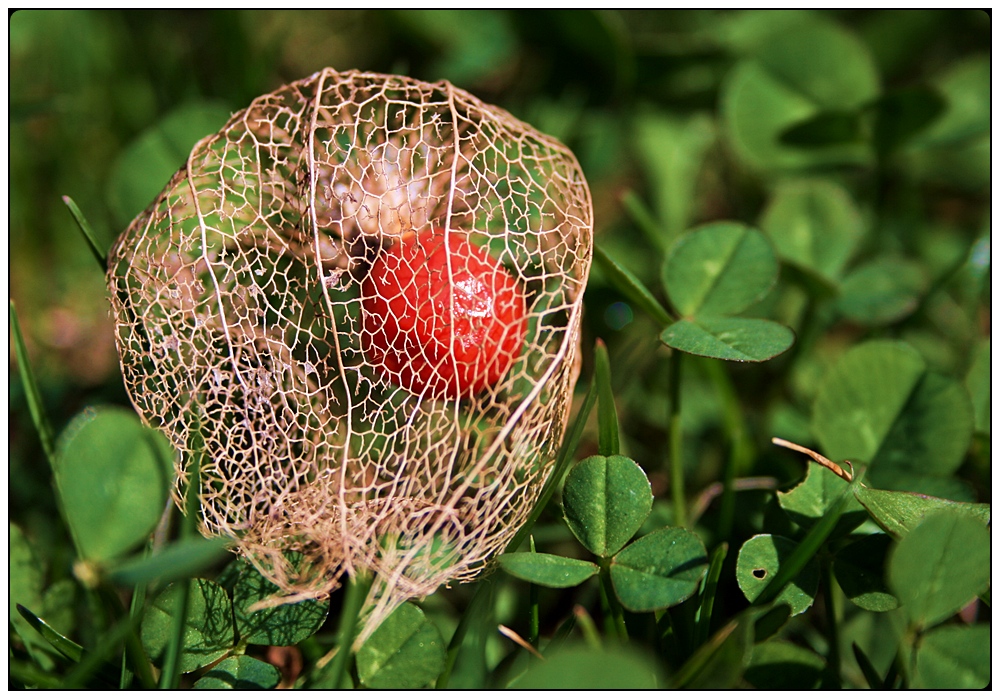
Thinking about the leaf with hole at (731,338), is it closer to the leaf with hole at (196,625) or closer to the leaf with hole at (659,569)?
the leaf with hole at (659,569)

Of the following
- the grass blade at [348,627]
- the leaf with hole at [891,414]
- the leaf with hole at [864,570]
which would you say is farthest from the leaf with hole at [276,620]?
the leaf with hole at [891,414]

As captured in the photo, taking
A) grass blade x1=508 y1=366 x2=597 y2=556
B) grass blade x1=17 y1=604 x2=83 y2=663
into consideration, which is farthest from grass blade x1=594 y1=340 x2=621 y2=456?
grass blade x1=17 y1=604 x2=83 y2=663

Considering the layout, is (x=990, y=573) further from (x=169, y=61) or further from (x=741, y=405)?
(x=169, y=61)

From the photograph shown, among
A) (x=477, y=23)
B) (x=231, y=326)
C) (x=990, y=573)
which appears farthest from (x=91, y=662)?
(x=477, y=23)

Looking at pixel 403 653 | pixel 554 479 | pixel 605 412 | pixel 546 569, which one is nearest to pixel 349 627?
pixel 403 653

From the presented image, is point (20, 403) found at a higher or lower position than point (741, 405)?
higher

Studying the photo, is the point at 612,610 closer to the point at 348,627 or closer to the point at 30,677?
the point at 348,627
